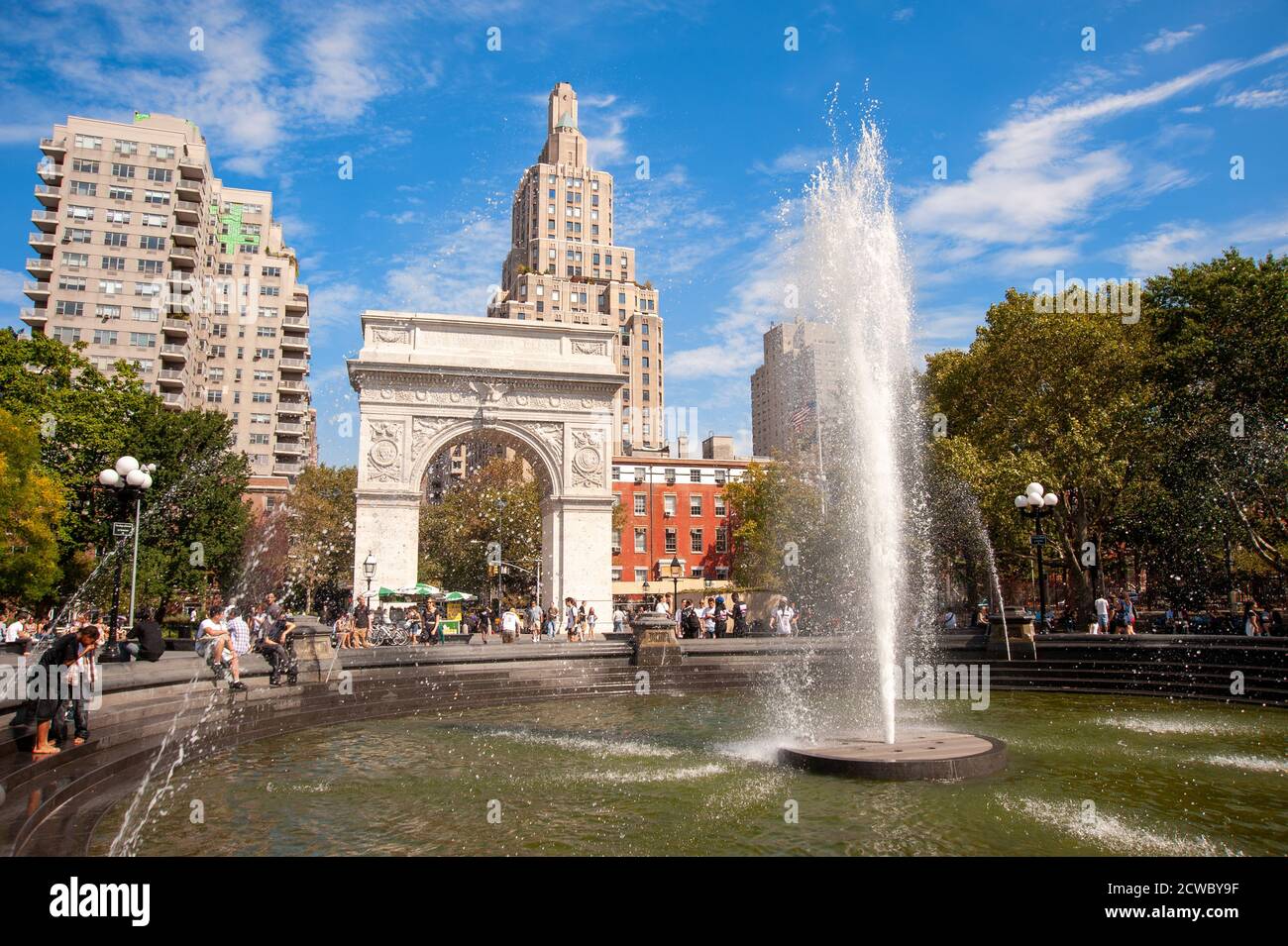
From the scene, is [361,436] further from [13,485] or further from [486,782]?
[486,782]

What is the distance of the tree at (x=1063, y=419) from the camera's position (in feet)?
92.6

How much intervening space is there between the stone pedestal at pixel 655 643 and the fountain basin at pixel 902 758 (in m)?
9.32

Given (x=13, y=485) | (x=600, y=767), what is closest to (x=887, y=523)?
(x=600, y=767)

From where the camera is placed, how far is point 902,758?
9.08 meters

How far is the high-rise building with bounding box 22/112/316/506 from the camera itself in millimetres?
55469

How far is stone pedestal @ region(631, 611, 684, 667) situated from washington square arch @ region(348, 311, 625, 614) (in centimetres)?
1091

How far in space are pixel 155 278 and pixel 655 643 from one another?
175 ft

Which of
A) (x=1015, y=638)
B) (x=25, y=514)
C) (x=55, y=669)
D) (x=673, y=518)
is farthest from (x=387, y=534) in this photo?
(x=673, y=518)

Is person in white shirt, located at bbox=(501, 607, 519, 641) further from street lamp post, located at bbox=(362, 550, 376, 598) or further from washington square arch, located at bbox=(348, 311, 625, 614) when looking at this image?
street lamp post, located at bbox=(362, 550, 376, 598)

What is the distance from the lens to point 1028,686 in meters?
18.1

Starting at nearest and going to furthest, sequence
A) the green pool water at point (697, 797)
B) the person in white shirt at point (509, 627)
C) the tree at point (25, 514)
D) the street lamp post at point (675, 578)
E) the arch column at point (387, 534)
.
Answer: the green pool water at point (697, 797) → the person in white shirt at point (509, 627) → the tree at point (25, 514) → the arch column at point (387, 534) → the street lamp post at point (675, 578)

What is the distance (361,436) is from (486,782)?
22428 mm

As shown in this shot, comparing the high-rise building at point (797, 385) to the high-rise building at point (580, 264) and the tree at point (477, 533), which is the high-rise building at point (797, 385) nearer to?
the high-rise building at point (580, 264)

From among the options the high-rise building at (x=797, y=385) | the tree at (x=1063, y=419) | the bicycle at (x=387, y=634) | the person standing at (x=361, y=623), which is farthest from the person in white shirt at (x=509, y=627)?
the tree at (x=1063, y=419)
